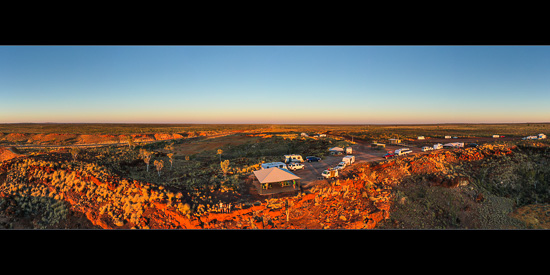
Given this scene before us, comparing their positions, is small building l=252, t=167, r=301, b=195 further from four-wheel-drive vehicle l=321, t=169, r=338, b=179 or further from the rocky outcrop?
the rocky outcrop

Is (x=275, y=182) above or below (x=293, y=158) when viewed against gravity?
below

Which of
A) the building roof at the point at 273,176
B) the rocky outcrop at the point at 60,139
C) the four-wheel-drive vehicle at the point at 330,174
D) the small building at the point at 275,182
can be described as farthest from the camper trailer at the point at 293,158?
the rocky outcrop at the point at 60,139

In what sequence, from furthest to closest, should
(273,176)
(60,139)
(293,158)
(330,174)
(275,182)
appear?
(60,139), (293,158), (330,174), (275,182), (273,176)

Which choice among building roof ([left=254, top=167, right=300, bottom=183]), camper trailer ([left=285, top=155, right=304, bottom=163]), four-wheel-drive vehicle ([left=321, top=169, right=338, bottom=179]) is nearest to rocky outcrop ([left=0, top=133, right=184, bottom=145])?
building roof ([left=254, top=167, right=300, bottom=183])

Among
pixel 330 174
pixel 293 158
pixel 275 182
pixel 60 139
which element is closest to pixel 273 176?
pixel 275 182

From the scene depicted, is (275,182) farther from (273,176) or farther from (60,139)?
(60,139)

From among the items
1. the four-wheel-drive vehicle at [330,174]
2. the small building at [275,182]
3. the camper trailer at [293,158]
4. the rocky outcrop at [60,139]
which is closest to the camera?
the small building at [275,182]

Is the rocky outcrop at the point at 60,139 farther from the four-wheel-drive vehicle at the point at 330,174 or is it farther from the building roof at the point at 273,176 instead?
the four-wheel-drive vehicle at the point at 330,174
